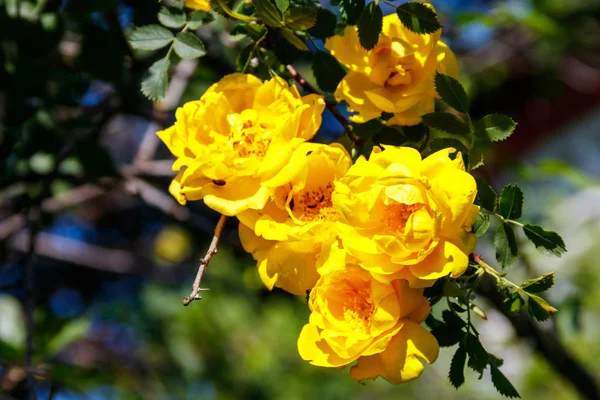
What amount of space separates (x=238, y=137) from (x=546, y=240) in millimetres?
336

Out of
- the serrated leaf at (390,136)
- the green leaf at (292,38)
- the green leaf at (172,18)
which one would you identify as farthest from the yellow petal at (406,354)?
the green leaf at (172,18)

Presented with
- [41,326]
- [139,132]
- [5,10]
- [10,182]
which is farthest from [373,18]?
[139,132]

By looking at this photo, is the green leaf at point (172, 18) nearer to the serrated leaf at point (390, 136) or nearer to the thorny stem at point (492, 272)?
the serrated leaf at point (390, 136)

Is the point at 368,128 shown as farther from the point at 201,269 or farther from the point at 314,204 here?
the point at 201,269

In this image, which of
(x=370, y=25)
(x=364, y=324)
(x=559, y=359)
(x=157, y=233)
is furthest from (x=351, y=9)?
(x=157, y=233)

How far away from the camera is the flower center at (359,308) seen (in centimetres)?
60

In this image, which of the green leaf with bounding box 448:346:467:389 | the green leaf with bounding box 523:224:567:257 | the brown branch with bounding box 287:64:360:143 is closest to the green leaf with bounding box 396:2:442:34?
the brown branch with bounding box 287:64:360:143

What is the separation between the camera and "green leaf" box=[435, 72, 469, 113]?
646 mm

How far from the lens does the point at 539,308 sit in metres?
0.59

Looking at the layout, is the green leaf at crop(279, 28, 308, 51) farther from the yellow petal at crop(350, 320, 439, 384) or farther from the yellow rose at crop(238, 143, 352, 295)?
the yellow petal at crop(350, 320, 439, 384)

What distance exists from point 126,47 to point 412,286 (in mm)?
728

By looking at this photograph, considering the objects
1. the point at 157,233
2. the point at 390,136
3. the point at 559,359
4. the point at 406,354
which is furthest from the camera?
the point at 157,233

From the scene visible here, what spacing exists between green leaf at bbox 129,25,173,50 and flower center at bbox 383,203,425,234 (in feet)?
1.20

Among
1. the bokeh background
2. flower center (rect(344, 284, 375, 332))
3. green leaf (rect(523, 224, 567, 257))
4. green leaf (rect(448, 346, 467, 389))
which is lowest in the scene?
the bokeh background
